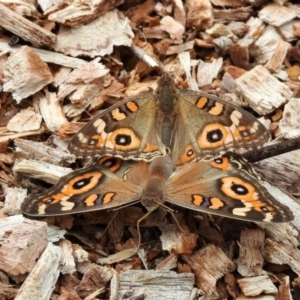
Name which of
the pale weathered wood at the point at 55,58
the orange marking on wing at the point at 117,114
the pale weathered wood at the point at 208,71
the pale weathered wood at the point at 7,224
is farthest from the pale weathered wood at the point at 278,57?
the pale weathered wood at the point at 7,224

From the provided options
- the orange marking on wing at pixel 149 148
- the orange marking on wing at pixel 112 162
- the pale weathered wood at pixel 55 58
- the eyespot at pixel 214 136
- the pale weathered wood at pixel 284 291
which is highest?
the pale weathered wood at pixel 55 58

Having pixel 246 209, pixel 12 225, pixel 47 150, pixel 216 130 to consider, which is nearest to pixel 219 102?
pixel 216 130

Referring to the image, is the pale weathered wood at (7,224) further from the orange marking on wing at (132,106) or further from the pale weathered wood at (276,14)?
the pale weathered wood at (276,14)

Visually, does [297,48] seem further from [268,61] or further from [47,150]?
[47,150]

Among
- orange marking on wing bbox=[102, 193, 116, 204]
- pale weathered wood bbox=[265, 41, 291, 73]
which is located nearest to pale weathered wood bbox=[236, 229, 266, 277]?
orange marking on wing bbox=[102, 193, 116, 204]

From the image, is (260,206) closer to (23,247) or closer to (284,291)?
(284,291)

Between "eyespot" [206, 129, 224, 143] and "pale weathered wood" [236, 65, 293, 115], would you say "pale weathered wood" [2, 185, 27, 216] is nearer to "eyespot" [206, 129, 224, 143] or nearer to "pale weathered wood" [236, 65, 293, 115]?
"eyespot" [206, 129, 224, 143]

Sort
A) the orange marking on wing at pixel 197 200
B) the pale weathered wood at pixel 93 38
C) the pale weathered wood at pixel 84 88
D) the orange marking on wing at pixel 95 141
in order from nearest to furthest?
the orange marking on wing at pixel 197 200
the orange marking on wing at pixel 95 141
the pale weathered wood at pixel 84 88
the pale weathered wood at pixel 93 38
